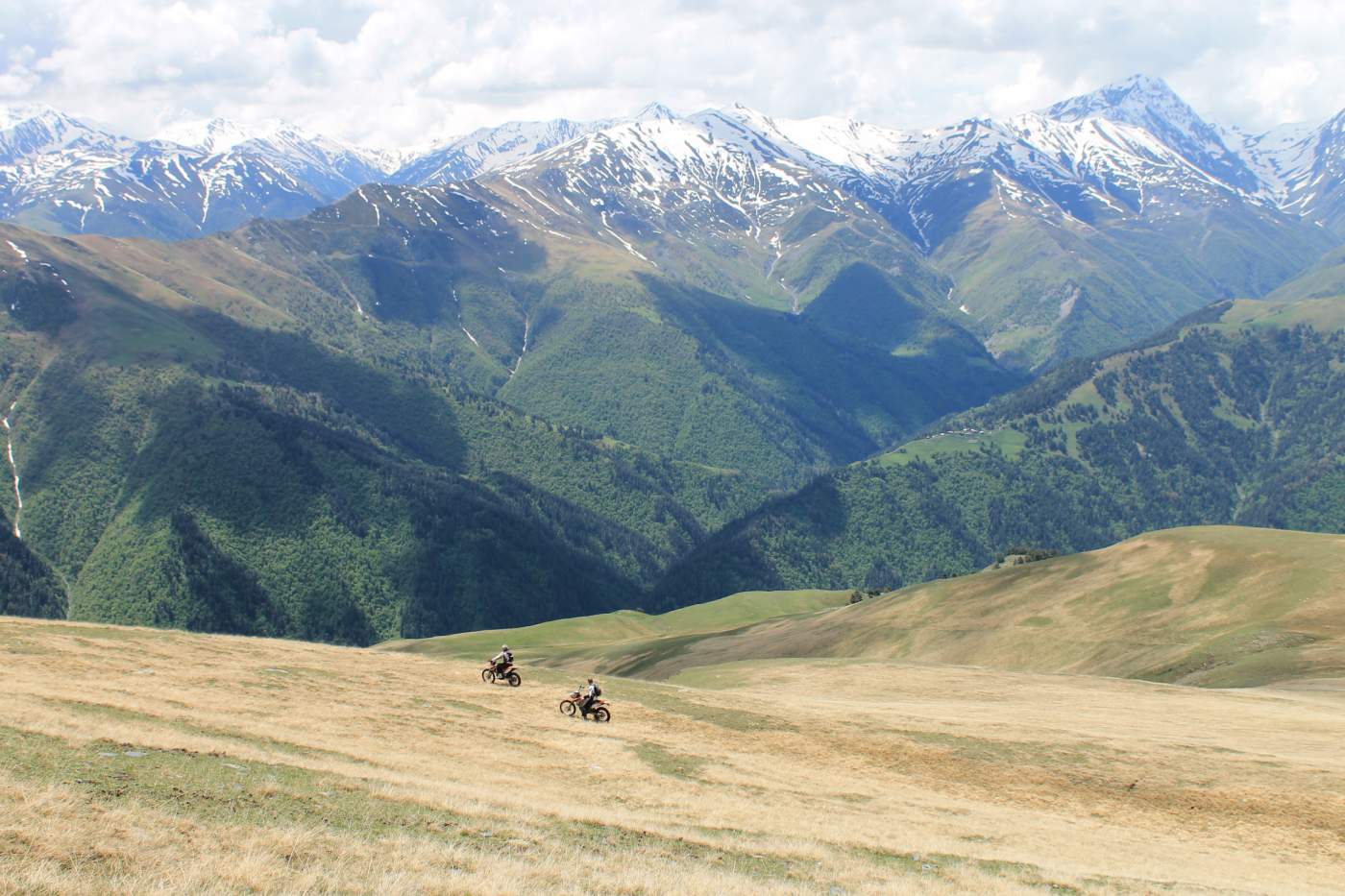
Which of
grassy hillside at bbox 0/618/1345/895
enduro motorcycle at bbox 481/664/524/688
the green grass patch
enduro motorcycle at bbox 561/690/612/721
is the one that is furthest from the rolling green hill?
the green grass patch

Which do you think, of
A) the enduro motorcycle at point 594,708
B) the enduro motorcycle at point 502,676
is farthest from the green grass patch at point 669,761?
the enduro motorcycle at point 502,676

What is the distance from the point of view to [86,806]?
24562 millimetres

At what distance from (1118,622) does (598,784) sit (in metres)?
92.1

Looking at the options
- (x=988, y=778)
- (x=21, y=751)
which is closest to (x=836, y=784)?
(x=988, y=778)

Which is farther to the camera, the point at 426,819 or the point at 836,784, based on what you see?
the point at 836,784

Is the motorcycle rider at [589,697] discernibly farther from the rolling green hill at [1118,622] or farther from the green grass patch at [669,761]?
the rolling green hill at [1118,622]

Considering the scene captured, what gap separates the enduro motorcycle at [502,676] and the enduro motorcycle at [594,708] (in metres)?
6.84

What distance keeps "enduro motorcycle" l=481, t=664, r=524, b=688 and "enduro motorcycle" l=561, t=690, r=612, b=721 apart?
22.5 feet

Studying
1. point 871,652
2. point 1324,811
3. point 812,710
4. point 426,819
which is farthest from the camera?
point 871,652

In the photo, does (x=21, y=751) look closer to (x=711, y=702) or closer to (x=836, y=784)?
(x=836, y=784)

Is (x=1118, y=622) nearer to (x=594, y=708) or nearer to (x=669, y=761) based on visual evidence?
(x=594, y=708)

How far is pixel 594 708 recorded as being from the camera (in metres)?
53.8

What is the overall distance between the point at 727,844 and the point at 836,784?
1401cm

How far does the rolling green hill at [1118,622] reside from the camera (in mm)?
97062
